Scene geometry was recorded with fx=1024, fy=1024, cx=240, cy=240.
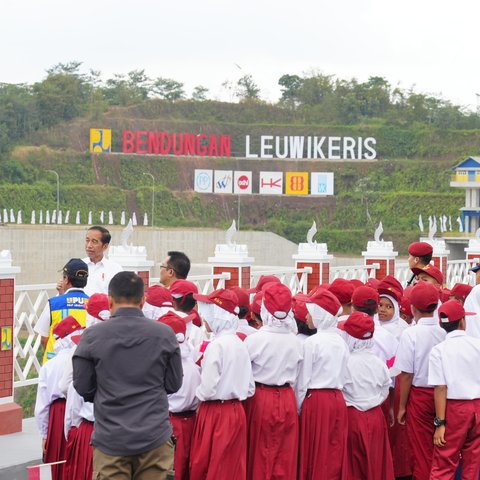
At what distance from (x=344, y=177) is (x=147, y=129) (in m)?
11.4

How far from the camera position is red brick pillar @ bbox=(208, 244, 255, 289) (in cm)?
1101

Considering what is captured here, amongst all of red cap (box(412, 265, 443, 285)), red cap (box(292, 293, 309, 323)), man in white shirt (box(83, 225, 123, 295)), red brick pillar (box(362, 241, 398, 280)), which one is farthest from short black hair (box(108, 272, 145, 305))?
red brick pillar (box(362, 241, 398, 280))

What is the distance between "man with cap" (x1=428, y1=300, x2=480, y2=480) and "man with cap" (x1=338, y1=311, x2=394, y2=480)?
0.34 m

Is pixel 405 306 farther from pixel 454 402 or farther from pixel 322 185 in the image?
pixel 322 185

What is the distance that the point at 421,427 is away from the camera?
601cm

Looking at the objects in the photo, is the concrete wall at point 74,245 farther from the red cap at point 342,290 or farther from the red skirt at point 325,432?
the red skirt at point 325,432

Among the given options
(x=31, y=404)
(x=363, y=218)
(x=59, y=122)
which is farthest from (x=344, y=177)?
(x=31, y=404)

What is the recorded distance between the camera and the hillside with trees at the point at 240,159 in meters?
51.7

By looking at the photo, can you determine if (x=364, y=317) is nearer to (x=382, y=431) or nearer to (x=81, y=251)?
(x=382, y=431)

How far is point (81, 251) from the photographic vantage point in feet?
122

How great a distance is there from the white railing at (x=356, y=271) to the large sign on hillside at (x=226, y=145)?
39279mm

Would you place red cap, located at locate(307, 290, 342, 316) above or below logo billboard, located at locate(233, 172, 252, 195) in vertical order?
below

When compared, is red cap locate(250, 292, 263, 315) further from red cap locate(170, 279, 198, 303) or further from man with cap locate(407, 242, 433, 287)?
man with cap locate(407, 242, 433, 287)

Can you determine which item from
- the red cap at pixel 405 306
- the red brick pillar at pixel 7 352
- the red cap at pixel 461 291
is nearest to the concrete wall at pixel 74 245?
the red brick pillar at pixel 7 352
